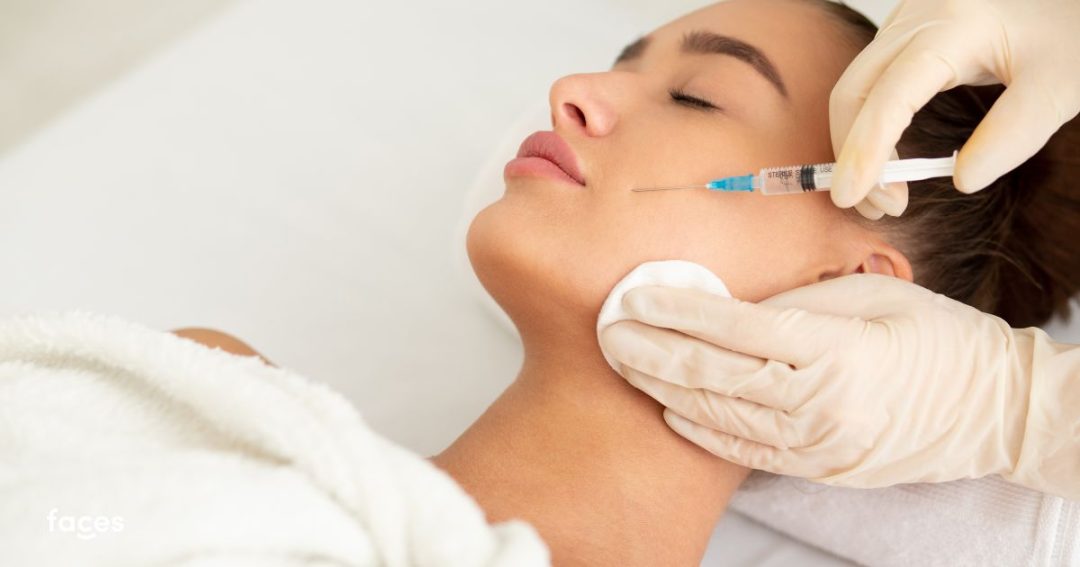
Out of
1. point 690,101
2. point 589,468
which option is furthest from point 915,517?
point 690,101

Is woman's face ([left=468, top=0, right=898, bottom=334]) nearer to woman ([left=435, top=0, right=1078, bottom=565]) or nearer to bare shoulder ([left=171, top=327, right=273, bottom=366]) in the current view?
woman ([left=435, top=0, right=1078, bottom=565])

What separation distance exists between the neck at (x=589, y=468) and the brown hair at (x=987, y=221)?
1.34 feet

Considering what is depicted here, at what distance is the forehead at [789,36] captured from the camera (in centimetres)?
121

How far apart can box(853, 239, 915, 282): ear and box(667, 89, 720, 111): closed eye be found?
0.28 metres

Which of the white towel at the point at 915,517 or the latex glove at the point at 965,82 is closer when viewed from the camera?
the latex glove at the point at 965,82

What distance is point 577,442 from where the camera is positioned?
1.11m

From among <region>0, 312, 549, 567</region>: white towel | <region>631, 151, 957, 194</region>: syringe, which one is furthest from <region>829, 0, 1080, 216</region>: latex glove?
<region>0, 312, 549, 567</region>: white towel

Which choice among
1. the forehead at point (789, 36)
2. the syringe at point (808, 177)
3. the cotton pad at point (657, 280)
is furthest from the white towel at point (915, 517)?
the forehead at point (789, 36)

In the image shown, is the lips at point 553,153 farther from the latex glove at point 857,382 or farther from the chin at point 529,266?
the latex glove at point 857,382

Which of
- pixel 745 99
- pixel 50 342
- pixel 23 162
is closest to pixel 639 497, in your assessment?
pixel 745 99

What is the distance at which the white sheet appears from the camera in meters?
1.62

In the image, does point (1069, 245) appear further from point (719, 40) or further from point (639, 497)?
point (639, 497)

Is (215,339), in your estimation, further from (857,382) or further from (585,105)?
(857,382)

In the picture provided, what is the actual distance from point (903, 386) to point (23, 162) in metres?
1.62
